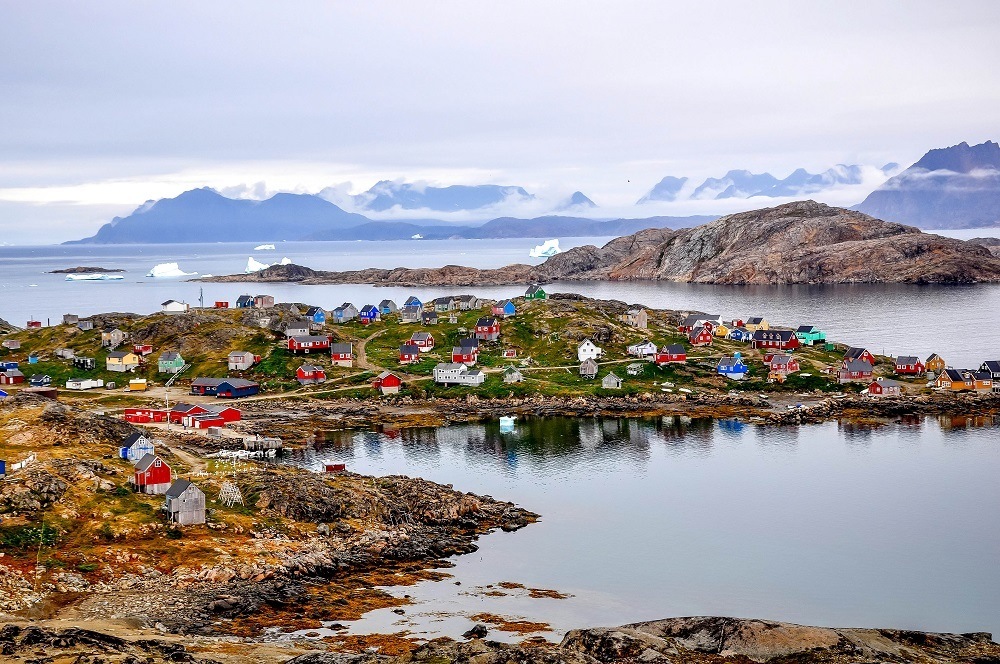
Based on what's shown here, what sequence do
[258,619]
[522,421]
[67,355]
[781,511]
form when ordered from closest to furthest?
1. [258,619]
2. [781,511]
3. [522,421]
4. [67,355]

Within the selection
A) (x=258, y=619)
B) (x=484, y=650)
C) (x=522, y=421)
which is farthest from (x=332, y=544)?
(x=522, y=421)

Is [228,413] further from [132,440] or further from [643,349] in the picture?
[643,349]

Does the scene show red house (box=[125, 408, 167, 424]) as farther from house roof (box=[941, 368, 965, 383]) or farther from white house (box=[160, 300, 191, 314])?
house roof (box=[941, 368, 965, 383])

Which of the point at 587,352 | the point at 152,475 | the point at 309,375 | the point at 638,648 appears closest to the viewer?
the point at 638,648

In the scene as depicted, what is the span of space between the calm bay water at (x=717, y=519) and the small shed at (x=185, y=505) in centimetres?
1659

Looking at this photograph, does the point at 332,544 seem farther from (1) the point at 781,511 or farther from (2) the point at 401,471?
(1) the point at 781,511

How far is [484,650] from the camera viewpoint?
149 ft

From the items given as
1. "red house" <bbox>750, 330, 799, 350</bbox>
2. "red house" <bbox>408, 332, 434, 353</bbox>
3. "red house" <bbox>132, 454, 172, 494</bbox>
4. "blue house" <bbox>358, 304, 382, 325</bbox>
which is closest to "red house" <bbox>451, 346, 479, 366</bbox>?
"red house" <bbox>408, 332, 434, 353</bbox>

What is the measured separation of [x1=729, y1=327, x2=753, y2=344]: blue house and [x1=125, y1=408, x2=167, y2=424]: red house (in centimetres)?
8340

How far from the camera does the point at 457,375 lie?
124 metres

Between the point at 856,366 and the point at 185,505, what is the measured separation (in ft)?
288

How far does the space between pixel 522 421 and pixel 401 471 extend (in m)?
25.3

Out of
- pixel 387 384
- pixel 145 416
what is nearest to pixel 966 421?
pixel 387 384

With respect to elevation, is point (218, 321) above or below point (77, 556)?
above
